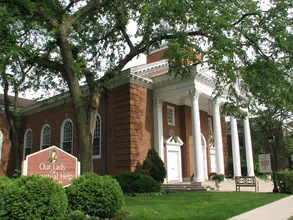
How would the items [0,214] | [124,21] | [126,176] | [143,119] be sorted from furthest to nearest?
[143,119]
[126,176]
[124,21]
[0,214]

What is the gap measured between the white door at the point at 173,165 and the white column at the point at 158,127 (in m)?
1.86

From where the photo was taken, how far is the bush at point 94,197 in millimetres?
8359

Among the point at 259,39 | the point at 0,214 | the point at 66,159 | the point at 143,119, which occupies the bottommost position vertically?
the point at 0,214

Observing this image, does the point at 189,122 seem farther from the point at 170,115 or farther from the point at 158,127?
the point at 158,127

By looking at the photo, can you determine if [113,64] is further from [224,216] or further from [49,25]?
[224,216]

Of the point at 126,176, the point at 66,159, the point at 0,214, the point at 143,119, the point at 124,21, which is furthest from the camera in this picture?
the point at 143,119

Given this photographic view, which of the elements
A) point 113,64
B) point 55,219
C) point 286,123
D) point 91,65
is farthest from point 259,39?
point 286,123

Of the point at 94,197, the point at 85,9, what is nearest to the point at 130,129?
the point at 85,9

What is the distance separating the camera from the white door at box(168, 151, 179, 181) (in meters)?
23.4

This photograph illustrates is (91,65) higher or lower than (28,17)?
lower

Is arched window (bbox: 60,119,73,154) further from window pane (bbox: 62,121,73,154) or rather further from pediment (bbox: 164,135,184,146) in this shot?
pediment (bbox: 164,135,184,146)

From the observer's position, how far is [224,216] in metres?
9.21

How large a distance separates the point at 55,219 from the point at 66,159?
2181 mm

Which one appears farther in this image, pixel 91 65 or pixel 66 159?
pixel 91 65
